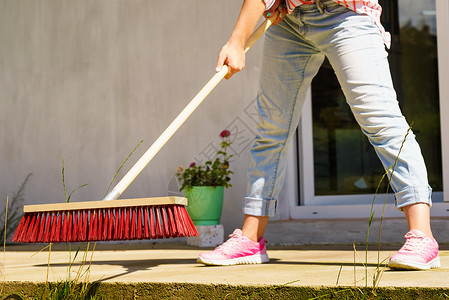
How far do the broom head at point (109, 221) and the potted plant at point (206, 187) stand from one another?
1.77 meters

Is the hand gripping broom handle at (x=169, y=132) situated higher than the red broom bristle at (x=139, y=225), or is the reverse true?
the hand gripping broom handle at (x=169, y=132)

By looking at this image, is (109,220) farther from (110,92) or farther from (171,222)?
(110,92)

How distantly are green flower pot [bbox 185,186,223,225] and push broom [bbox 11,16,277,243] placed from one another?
1.77 meters

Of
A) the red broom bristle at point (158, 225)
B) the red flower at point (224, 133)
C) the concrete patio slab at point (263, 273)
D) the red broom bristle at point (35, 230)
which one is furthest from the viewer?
the red flower at point (224, 133)

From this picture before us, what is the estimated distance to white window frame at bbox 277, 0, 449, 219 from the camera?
3.59m

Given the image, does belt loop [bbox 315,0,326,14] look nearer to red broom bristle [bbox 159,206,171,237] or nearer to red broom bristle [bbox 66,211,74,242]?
red broom bristle [bbox 159,206,171,237]

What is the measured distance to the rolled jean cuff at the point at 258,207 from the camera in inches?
87.1

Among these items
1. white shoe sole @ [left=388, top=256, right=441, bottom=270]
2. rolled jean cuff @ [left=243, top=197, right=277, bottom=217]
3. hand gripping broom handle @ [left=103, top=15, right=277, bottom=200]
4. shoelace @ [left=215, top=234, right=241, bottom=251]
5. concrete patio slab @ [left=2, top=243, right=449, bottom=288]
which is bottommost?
concrete patio slab @ [left=2, top=243, right=449, bottom=288]

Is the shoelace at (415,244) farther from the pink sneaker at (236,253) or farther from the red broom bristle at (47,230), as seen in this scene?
the red broom bristle at (47,230)

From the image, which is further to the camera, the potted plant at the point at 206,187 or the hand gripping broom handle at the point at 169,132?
the potted plant at the point at 206,187

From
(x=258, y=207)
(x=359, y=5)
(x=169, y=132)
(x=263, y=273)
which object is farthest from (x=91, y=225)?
(x=359, y=5)

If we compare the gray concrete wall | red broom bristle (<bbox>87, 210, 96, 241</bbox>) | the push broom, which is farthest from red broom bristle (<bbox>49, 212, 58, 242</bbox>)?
the gray concrete wall

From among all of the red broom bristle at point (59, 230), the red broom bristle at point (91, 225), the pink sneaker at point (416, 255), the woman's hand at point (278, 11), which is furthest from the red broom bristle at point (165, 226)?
the woman's hand at point (278, 11)

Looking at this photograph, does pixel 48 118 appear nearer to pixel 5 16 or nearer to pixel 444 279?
pixel 5 16
